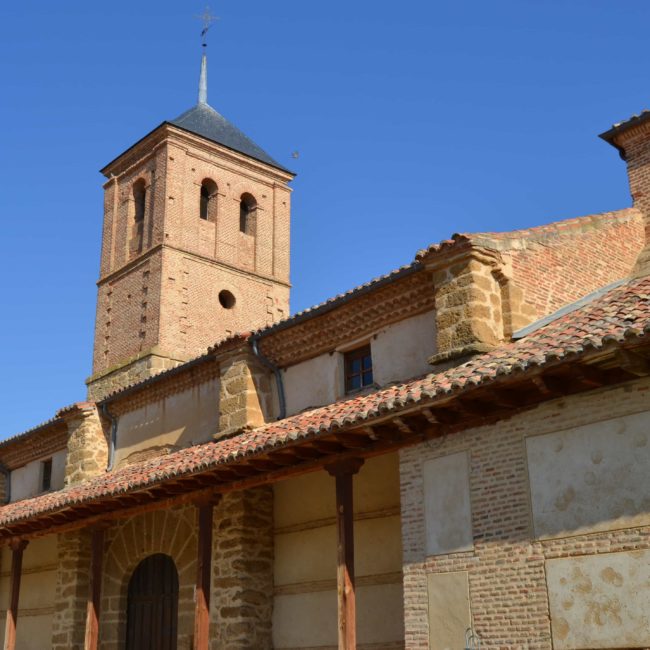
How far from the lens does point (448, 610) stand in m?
9.16

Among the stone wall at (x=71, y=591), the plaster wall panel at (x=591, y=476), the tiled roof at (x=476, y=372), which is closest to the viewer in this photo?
the plaster wall panel at (x=591, y=476)

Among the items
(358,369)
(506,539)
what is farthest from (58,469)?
(506,539)

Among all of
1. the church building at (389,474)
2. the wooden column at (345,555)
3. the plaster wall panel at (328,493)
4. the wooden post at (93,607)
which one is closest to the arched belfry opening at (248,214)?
the church building at (389,474)

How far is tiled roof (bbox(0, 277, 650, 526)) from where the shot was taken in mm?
8154

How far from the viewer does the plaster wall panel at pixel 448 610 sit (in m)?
8.99

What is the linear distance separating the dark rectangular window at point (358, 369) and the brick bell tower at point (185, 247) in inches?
423

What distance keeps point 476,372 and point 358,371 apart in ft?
13.1

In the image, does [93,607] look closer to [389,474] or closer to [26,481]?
[389,474]

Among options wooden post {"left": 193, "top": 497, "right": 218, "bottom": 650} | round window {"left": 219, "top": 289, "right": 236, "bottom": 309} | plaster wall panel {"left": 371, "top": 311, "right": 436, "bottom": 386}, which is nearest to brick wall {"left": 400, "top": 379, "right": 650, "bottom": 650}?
plaster wall panel {"left": 371, "top": 311, "right": 436, "bottom": 386}

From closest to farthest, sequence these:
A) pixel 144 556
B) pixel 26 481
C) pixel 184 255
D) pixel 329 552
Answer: pixel 329 552 → pixel 144 556 → pixel 26 481 → pixel 184 255

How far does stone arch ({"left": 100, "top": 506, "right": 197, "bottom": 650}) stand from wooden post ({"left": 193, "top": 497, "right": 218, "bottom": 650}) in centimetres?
196

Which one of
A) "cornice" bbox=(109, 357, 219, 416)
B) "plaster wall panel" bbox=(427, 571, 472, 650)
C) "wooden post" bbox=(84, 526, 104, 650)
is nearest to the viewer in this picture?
"plaster wall panel" bbox=(427, 571, 472, 650)

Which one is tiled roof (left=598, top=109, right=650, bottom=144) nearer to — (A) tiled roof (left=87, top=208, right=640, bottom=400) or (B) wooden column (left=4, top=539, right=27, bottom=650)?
(A) tiled roof (left=87, top=208, right=640, bottom=400)

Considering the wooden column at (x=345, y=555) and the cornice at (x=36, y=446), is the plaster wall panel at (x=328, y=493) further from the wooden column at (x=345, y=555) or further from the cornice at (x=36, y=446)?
the cornice at (x=36, y=446)
